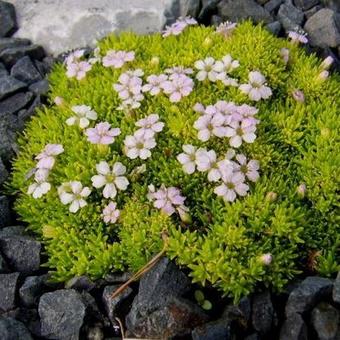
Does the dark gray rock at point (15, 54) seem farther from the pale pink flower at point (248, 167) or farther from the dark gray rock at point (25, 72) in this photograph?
the pale pink flower at point (248, 167)

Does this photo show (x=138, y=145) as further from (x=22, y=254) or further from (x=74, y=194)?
(x=22, y=254)

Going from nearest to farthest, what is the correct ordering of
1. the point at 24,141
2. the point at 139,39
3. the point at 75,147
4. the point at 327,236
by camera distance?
the point at 327,236 < the point at 75,147 < the point at 24,141 < the point at 139,39

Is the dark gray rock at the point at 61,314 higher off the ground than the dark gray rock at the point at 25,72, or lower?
lower

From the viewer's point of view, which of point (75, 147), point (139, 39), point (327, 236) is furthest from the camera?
point (139, 39)

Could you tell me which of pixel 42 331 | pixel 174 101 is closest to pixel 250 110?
pixel 174 101

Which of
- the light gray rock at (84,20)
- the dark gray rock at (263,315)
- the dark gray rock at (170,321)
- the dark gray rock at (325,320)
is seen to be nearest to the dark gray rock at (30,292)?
the dark gray rock at (170,321)

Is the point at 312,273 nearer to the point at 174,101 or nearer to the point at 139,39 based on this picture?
the point at 174,101

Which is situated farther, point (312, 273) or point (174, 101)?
point (174, 101)
